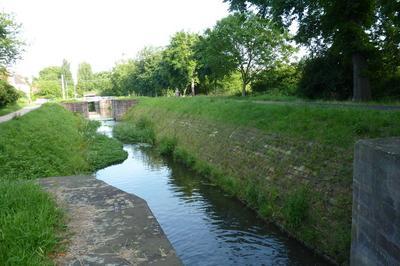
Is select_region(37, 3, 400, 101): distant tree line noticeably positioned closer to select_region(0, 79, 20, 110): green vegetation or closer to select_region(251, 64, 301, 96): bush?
select_region(251, 64, 301, 96): bush

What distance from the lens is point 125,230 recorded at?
261 inches

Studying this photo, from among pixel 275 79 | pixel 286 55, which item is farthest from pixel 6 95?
pixel 286 55

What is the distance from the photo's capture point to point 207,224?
485 inches

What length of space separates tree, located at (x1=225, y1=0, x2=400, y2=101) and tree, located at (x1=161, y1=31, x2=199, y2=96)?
33124 millimetres

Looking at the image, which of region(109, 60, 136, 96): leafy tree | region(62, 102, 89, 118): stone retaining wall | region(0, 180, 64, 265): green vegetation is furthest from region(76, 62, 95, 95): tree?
region(0, 180, 64, 265): green vegetation

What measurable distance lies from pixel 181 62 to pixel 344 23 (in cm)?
3704

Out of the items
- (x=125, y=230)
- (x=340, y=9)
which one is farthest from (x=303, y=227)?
(x=340, y=9)

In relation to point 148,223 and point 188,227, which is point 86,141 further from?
point 148,223

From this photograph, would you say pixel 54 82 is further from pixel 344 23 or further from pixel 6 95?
pixel 344 23

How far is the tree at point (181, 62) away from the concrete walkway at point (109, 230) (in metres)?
44.0

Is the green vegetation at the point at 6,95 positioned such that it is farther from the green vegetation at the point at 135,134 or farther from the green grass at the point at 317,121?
the green grass at the point at 317,121

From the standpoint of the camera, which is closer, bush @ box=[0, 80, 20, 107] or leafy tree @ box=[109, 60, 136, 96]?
bush @ box=[0, 80, 20, 107]

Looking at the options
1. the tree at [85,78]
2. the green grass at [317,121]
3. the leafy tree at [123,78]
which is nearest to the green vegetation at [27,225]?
the green grass at [317,121]

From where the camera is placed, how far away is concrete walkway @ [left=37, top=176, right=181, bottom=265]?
560 centimetres
